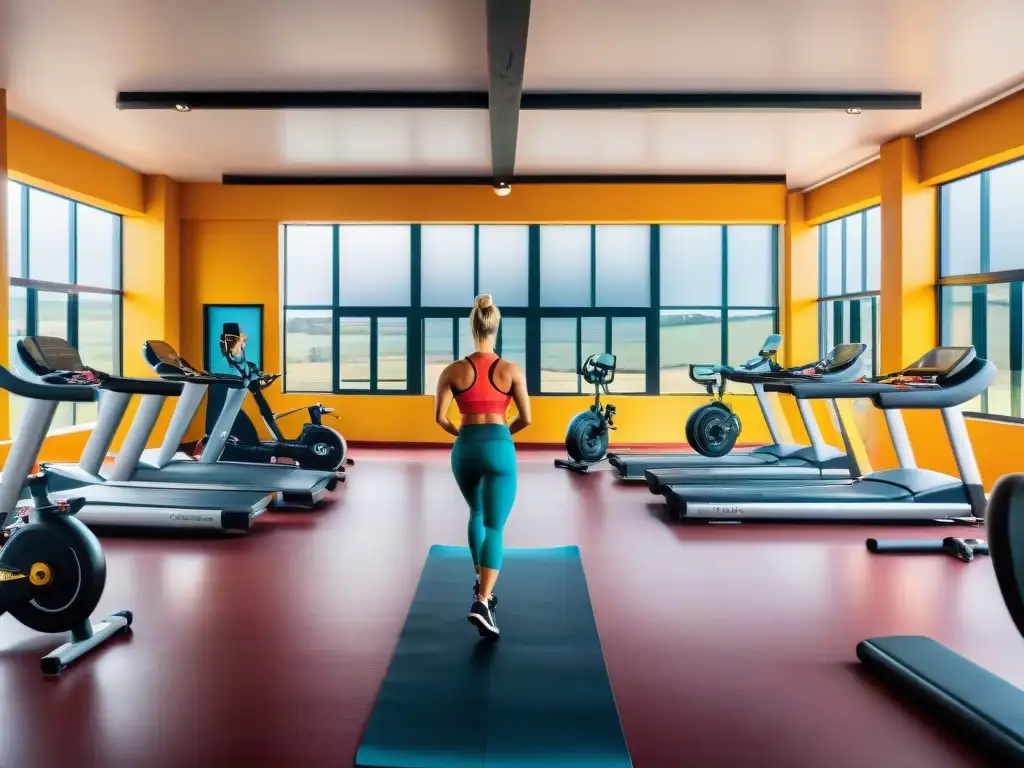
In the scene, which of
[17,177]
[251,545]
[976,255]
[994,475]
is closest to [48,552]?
[251,545]

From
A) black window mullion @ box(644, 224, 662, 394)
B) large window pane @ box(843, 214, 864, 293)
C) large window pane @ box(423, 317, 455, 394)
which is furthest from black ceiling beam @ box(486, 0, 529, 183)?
large window pane @ box(843, 214, 864, 293)

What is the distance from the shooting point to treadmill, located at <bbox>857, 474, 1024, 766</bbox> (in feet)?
6.40

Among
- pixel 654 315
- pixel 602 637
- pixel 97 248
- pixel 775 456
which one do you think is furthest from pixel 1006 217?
pixel 97 248

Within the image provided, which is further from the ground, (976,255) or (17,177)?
(17,177)

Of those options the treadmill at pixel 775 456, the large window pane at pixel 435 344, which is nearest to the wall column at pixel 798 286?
the treadmill at pixel 775 456

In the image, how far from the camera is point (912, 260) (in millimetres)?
6926

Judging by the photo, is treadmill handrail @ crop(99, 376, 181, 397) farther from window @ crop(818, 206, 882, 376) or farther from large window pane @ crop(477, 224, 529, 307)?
window @ crop(818, 206, 882, 376)

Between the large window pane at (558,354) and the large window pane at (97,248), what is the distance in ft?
18.3

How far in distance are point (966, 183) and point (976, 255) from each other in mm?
775

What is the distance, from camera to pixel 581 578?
3760 millimetres

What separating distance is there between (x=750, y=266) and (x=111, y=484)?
8.04 m

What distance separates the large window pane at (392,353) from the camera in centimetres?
941

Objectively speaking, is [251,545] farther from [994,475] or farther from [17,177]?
[994,475]

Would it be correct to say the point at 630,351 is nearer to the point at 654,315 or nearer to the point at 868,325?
the point at 654,315
